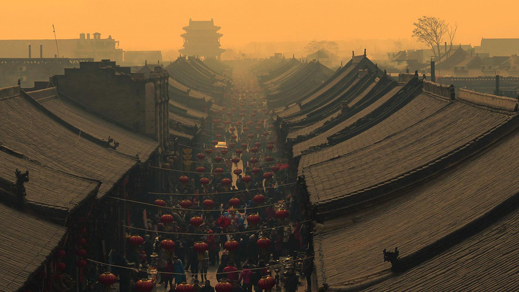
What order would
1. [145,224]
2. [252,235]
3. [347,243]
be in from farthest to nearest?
[145,224], [252,235], [347,243]

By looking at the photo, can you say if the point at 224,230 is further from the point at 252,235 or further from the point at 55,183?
the point at 55,183

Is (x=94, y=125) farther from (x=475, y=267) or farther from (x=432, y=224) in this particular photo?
(x=475, y=267)

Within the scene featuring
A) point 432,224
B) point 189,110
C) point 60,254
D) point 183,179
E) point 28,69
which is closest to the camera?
point 432,224

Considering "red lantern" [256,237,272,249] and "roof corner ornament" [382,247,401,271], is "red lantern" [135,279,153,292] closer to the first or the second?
"red lantern" [256,237,272,249]

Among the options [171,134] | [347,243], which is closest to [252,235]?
[347,243]

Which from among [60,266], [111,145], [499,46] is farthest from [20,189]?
[499,46]

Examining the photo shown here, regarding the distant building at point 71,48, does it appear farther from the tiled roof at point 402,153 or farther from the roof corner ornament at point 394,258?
the roof corner ornament at point 394,258
